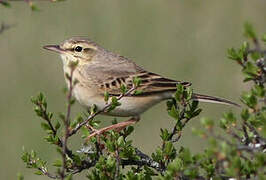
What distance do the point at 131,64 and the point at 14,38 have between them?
5.49 m

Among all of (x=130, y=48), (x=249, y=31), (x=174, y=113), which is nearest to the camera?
(x=249, y=31)

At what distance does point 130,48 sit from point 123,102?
554cm

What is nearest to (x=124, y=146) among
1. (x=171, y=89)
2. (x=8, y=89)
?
(x=171, y=89)

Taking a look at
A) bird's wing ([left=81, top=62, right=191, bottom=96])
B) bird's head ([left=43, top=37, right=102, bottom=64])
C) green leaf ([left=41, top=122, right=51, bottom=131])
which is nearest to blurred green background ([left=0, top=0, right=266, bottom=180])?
bird's head ([left=43, top=37, right=102, bottom=64])

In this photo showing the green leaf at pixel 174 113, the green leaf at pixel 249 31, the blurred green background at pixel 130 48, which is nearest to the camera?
the green leaf at pixel 249 31

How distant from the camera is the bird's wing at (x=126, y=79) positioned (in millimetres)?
6785

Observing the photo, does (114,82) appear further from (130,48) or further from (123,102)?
(130,48)

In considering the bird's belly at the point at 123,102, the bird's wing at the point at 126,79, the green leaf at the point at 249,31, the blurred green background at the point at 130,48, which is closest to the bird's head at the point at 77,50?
the bird's wing at the point at 126,79

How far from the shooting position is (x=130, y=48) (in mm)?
12273

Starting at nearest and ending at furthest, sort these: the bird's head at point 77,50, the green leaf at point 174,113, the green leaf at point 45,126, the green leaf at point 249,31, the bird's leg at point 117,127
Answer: the green leaf at point 249,31, the green leaf at point 45,126, the green leaf at point 174,113, the bird's leg at point 117,127, the bird's head at point 77,50

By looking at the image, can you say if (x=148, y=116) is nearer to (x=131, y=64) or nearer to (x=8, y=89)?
(x=8, y=89)

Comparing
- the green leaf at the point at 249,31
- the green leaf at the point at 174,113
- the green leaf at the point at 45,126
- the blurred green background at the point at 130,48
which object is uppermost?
the green leaf at the point at 249,31

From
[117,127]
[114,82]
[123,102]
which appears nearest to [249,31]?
[117,127]

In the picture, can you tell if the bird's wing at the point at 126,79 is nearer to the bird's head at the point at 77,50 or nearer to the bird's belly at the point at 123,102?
the bird's belly at the point at 123,102
